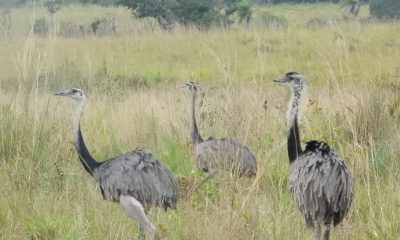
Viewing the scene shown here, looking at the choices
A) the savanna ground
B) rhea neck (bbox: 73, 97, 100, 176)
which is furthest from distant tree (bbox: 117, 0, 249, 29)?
rhea neck (bbox: 73, 97, 100, 176)

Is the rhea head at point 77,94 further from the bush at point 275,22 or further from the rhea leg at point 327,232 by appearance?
the bush at point 275,22

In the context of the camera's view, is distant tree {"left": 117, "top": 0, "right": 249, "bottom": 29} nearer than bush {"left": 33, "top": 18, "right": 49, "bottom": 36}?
No

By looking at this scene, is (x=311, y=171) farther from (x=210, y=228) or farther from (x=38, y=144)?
(x=38, y=144)

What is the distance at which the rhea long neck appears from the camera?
206 inches

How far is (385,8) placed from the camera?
36.2 meters

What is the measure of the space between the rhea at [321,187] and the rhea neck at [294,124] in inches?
27.2

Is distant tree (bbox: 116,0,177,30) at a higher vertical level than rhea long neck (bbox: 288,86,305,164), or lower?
lower

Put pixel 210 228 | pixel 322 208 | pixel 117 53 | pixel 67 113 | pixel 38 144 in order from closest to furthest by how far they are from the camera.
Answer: pixel 210 228
pixel 322 208
pixel 38 144
pixel 67 113
pixel 117 53

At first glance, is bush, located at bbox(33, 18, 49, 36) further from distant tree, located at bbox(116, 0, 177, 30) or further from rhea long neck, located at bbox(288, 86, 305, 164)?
distant tree, located at bbox(116, 0, 177, 30)

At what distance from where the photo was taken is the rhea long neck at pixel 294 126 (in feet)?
17.2

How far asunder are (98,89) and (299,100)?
13.1ft

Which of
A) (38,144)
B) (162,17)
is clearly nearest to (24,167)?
(38,144)

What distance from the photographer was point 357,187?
5172 mm

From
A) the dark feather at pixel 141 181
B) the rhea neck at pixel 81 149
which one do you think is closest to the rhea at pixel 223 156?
the dark feather at pixel 141 181
